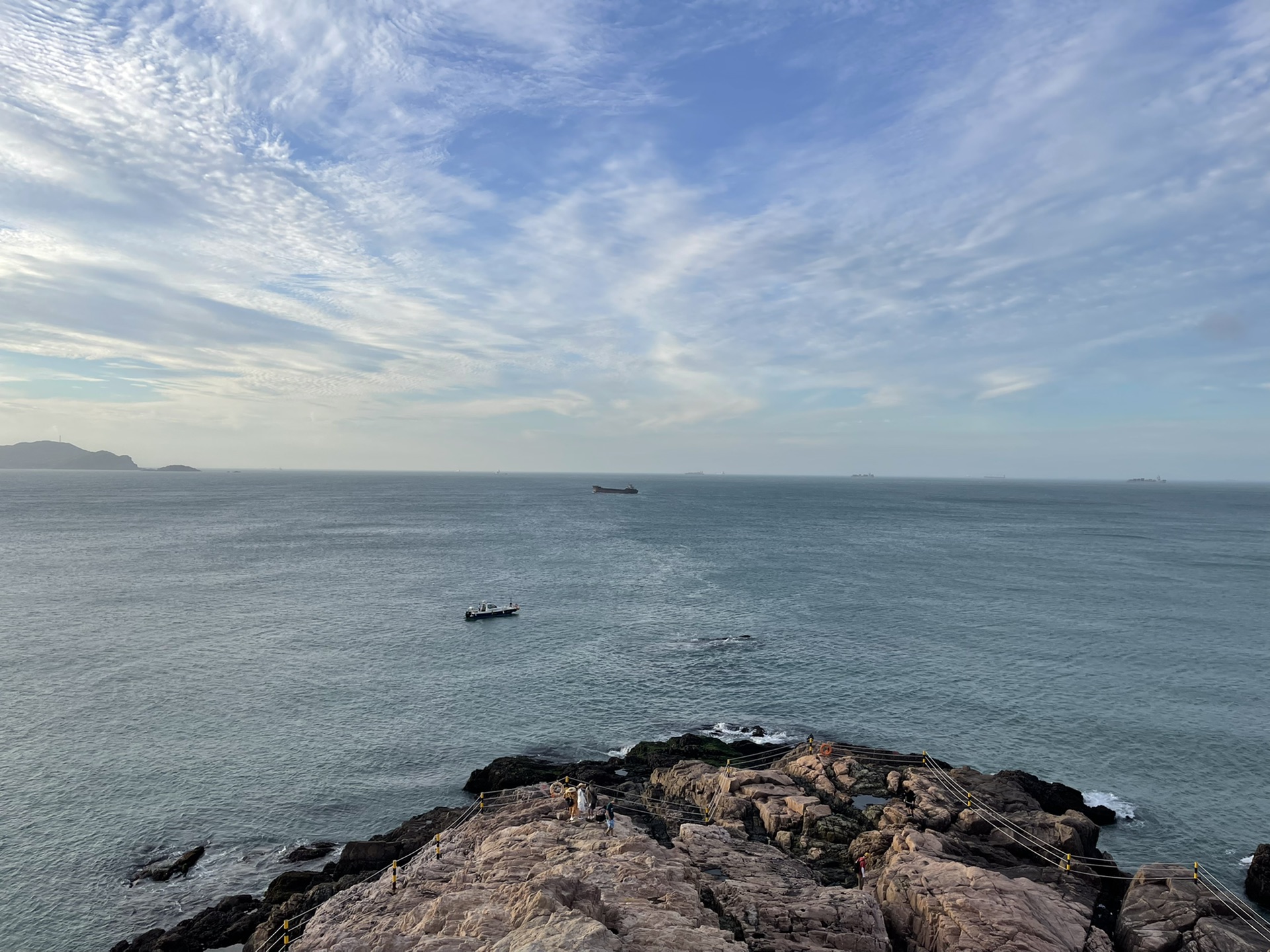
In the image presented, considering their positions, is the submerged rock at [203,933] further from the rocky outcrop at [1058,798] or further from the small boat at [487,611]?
the small boat at [487,611]

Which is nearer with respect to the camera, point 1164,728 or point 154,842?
point 154,842

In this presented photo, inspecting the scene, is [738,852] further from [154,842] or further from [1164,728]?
[1164,728]

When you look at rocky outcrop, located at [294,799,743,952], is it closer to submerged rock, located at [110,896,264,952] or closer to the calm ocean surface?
submerged rock, located at [110,896,264,952]

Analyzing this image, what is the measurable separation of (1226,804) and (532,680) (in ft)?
142

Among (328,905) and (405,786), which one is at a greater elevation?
(328,905)

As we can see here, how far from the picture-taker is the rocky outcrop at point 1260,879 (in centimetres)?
2580

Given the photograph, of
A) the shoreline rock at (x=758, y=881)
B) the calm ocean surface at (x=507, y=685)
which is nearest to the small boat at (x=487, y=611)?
the calm ocean surface at (x=507, y=685)

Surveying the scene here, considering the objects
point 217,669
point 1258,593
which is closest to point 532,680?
Result: point 217,669

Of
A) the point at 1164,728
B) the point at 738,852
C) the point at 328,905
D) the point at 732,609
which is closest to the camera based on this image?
the point at 328,905

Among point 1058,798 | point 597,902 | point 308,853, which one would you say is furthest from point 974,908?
point 308,853

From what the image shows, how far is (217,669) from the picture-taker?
51.9 meters

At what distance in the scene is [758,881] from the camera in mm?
22438

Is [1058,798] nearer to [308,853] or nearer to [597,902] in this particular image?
[597,902]

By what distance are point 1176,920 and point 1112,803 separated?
1569 cm
